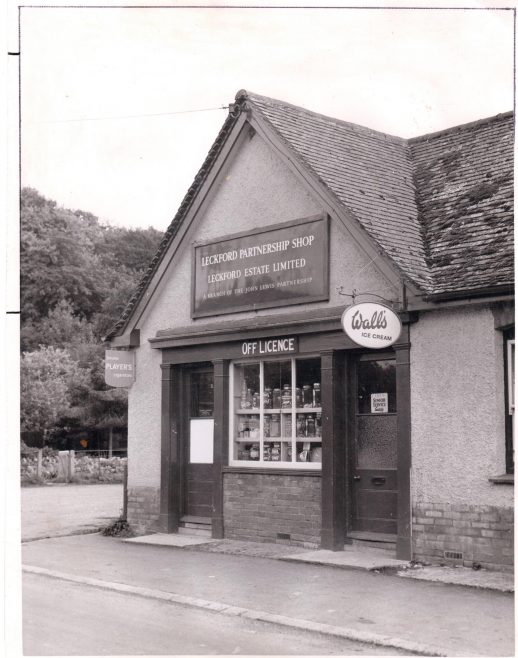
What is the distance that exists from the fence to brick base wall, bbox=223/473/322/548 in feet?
55.1

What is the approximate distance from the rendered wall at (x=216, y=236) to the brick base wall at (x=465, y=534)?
2.80m

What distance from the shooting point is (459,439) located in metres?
→ 10.6

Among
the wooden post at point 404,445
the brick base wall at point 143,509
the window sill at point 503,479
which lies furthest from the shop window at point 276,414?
the window sill at point 503,479

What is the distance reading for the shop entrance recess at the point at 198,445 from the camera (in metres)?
14.0

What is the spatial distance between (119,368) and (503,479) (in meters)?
6.80

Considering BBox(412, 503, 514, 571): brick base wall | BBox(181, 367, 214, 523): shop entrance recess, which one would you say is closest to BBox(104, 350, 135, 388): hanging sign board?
BBox(181, 367, 214, 523): shop entrance recess

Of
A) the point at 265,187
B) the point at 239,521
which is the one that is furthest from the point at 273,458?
the point at 265,187

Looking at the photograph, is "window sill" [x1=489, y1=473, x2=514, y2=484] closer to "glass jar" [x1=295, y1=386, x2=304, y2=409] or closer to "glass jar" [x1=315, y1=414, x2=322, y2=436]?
"glass jar" [x1=315, y1=414, x2=322, y2=436]

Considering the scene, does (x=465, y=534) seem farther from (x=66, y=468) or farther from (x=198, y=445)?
(x=66, y=468)

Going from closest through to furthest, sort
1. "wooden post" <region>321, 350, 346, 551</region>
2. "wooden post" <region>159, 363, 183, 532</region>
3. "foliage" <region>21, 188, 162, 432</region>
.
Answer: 1. "wooden post" <region>321, 350, 346, 551</region>
2. "wooden post" <region>159, 363, 183, 532</region>
3. "foliage" <region>21, 188, 162, 432</region>

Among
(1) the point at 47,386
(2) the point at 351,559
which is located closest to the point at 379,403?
(2) the point at 351,559

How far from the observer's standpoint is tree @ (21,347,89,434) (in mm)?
33750

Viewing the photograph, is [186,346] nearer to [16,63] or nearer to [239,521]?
[239,521]

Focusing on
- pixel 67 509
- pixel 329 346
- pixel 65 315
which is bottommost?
pixel 67 509
